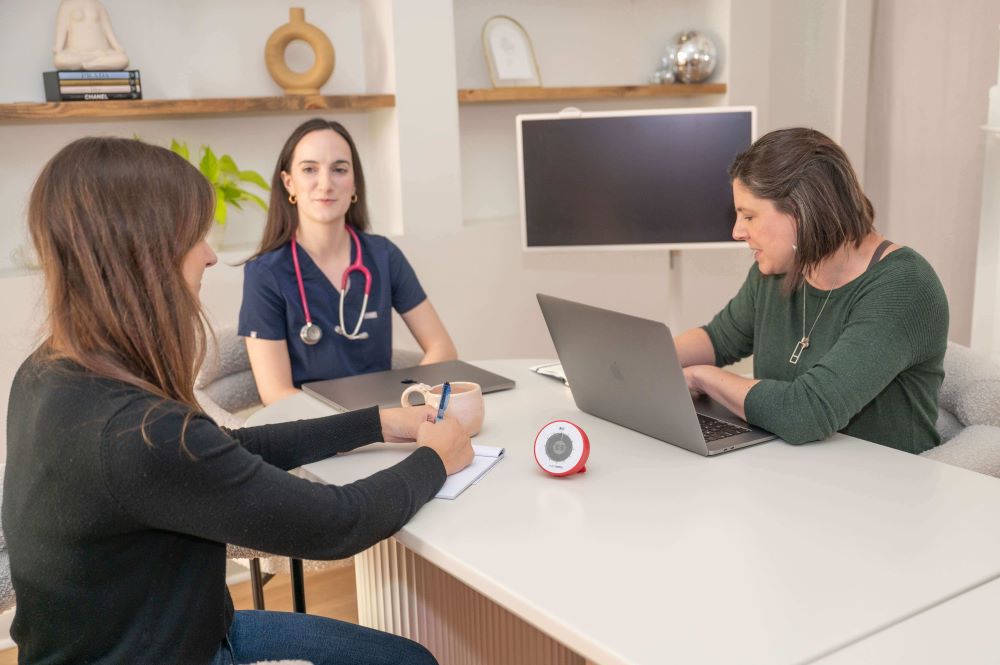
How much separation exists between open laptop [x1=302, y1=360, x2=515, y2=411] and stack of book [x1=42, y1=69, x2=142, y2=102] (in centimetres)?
127

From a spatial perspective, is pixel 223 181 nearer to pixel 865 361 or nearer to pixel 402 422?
pixel 402 422

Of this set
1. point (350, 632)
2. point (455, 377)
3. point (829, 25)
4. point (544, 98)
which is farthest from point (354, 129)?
point (350, 632)

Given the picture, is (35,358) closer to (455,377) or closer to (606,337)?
(606,337)

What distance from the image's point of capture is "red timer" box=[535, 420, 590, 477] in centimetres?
140

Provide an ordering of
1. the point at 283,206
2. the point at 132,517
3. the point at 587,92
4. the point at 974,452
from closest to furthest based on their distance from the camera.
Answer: the point at 132,517
the point at 974,452
the point at 283,206
the point at 587,92

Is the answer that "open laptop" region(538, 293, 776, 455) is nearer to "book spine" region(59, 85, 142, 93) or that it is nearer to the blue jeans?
the blue jeans

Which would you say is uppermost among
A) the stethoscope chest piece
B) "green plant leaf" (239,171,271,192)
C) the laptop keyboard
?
"green plant leaf" (239,171,271,192)

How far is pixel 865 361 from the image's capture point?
156cm

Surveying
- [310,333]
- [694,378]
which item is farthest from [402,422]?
Result: [310,333]

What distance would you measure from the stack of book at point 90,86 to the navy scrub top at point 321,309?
0.78 meters

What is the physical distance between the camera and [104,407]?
3.55 ft

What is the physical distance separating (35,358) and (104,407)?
6.6 inches

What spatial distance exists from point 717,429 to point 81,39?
212 cm

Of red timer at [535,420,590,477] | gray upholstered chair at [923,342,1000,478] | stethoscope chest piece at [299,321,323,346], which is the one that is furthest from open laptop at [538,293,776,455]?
stethoscope chest piece at [299,321,323,346]
